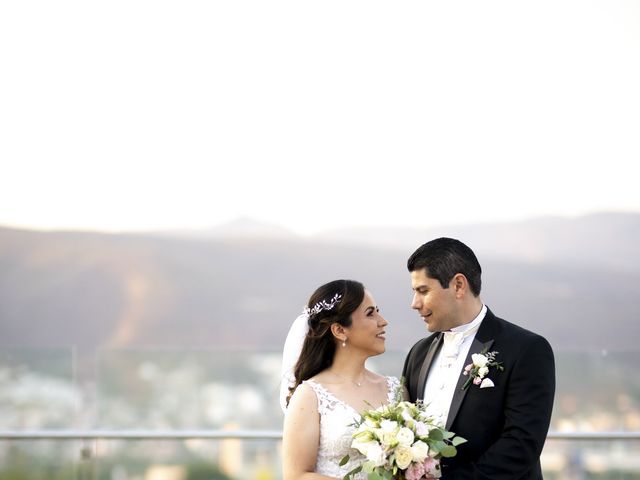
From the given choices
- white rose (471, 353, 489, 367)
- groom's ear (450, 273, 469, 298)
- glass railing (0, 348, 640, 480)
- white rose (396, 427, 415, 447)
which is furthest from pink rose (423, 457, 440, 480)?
glass railing (0, 348, 640, 480)

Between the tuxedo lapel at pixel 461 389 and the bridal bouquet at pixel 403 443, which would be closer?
the bridal bouquet at pixel 403 443

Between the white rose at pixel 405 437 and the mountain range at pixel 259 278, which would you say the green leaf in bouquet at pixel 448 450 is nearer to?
the white rose at pixel 405 437

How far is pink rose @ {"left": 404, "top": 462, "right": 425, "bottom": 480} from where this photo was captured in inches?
114

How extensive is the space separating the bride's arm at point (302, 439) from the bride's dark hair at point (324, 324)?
0.20 m

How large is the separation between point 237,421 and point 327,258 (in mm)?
2109

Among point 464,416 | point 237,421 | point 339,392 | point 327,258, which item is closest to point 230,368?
point 237,421

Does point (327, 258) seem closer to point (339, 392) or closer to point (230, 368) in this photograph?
point (230, 368)

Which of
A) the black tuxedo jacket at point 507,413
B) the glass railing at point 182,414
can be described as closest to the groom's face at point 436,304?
the black tuxedo jacket at point 507,413

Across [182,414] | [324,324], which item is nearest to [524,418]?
[324,324]

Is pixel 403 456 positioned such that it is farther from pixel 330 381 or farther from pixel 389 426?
pixel 330 381

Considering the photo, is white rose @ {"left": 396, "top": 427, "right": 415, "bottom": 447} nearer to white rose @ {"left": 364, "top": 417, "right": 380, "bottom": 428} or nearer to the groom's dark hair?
white rose @ {"left": 364, "top": 417, "right": 380, "bottom": 428}

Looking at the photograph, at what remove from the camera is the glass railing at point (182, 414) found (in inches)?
207

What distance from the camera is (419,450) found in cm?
286

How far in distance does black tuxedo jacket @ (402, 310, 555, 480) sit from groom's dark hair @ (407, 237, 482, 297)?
234 millimetres
